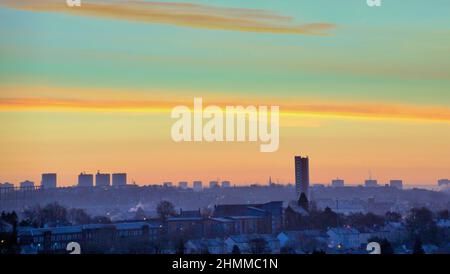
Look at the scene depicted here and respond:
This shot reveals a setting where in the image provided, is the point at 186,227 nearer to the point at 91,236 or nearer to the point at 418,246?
the point at 91,236

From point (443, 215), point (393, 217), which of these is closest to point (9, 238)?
point (393, 217)

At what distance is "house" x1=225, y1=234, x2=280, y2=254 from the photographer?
8211mm

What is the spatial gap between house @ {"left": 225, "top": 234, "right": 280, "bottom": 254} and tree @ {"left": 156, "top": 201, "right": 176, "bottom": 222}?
1234mm

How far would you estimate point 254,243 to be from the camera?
8.54 meters

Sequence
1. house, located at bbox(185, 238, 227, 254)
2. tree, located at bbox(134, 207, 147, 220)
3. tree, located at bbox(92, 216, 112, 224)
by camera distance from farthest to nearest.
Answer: tree, located at bbox(134, 207, 147, 220) → tree, located at bbox(92, 216, 112, 224) → house, located at bbox(185, 238, 227, 254)

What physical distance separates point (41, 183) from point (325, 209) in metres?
4.28

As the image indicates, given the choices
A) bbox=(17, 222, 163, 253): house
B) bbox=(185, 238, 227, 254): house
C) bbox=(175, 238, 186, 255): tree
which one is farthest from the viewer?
bbox=(175, 238, 186, 255): tree

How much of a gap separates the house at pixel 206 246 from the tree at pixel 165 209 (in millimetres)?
1019

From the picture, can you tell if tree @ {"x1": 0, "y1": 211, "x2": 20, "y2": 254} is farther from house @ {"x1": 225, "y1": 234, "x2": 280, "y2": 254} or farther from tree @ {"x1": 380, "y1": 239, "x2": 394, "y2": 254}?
tree @ {"x1": 380, "y1": 239, "x2": 394, "y2": 254}

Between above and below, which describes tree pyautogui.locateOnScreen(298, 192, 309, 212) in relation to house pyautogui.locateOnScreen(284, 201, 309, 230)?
above

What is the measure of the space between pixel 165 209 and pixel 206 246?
1.79 m

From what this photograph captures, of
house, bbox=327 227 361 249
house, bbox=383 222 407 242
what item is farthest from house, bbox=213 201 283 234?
house, bbox=383 222 407 242

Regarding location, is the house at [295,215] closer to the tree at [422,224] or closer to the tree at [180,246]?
the tree at [422,224]

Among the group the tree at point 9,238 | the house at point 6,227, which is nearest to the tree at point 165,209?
the tree at point 9,238
